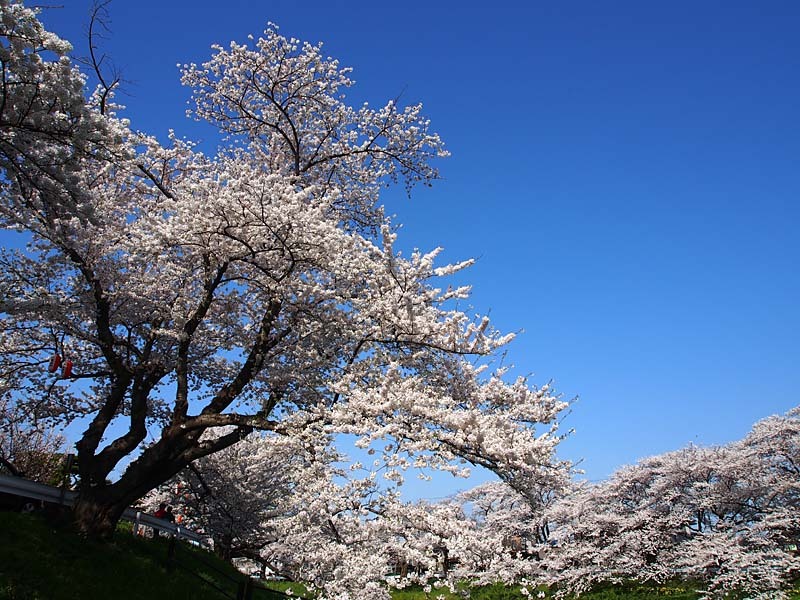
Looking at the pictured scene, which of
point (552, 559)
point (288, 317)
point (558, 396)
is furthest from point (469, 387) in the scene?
point (552, 559)

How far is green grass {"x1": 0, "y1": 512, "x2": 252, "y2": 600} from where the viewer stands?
7.69 meters

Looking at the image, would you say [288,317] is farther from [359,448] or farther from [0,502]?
[0,502]

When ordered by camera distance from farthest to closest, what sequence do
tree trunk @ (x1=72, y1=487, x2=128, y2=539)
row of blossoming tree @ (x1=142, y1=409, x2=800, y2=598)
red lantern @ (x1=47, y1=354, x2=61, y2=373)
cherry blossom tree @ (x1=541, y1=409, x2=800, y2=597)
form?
1. cherry blossom tree @ (x1=541, y1=409, x2=800, y2=597)
2. red lantern @ (x1=47, y1=354, x2=61, y2=373)
3. tree trunk @ (x1=72, y1=487, x2=128, y2=539)
4. row of blossoming tree @ (x1=142, y1=409, x2=800, y2=598)

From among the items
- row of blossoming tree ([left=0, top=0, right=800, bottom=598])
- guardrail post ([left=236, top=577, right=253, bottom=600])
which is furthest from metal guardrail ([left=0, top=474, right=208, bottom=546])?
guardrail post ([left=236, top=577, right=253, bottom=600])

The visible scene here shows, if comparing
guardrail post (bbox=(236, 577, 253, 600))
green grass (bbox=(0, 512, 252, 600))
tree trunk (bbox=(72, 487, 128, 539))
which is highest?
tree trunk (bbox=(72, 487, 128, 539))

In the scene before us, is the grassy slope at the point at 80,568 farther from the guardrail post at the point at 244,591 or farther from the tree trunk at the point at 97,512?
the guardrail post at the point at 244,591

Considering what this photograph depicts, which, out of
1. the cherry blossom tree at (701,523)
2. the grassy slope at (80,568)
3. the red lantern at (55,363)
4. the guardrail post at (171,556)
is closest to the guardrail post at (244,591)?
the grassy slope at (80,568)

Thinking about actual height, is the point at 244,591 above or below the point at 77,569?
below

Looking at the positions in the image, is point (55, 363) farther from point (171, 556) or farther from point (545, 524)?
point (545, 524)

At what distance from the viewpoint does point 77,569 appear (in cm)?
867

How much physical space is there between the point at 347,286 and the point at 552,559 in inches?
517

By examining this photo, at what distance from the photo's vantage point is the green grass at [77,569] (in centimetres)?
769

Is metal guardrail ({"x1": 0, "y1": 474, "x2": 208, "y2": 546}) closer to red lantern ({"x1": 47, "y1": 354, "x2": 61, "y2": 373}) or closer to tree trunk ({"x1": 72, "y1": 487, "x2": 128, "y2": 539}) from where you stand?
tree trunk ({"x1": 72, "y1": 487, "x2": 128, "y2": 539})

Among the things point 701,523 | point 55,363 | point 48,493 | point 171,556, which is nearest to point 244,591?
point 171,556
